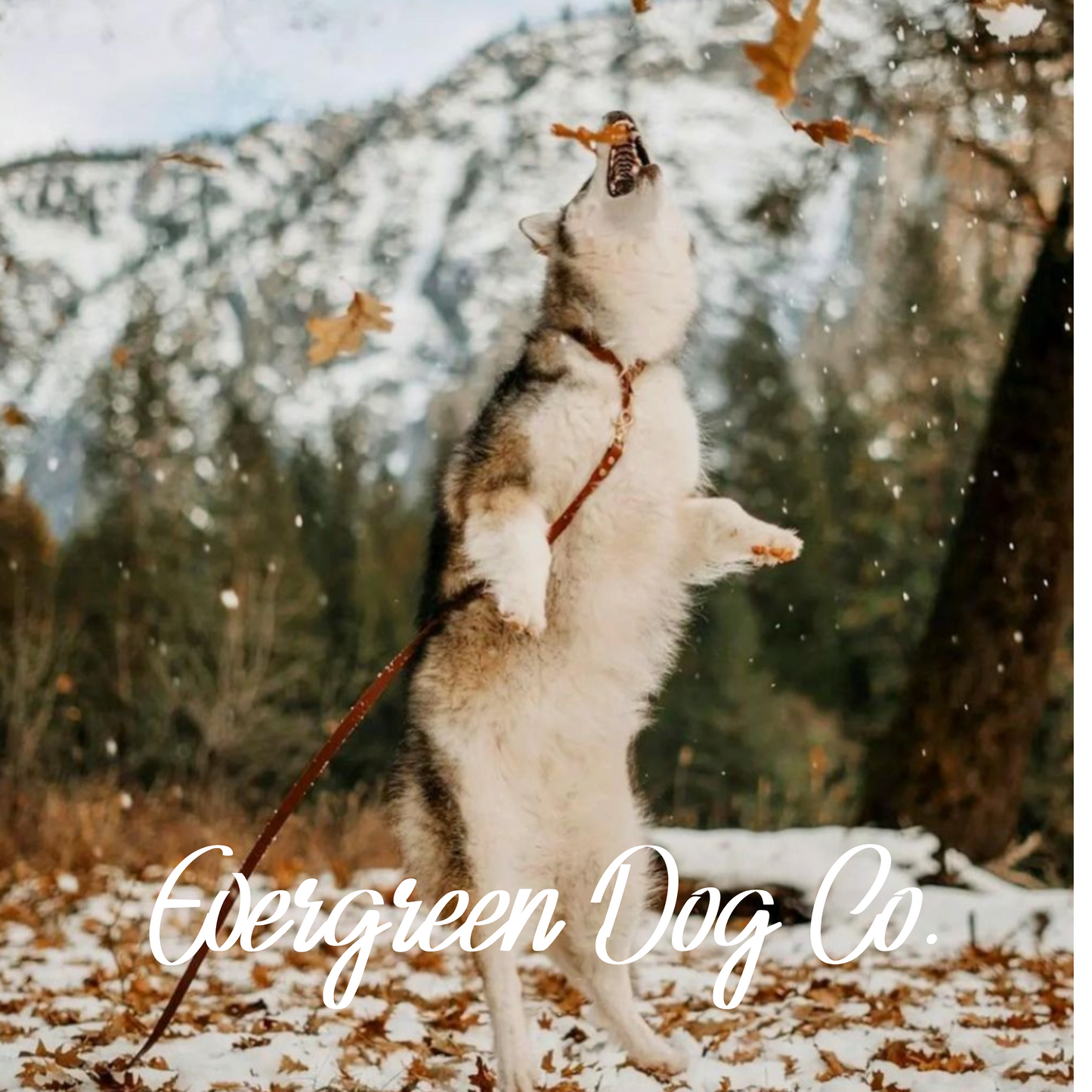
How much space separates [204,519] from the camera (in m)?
8.24

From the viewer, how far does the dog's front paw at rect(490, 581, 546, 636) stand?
2.31 metres

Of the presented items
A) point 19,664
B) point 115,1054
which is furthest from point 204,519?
point 115,1054

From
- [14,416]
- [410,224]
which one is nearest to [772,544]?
[14,416]

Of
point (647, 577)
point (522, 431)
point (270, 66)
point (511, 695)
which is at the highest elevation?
point (270, 66)

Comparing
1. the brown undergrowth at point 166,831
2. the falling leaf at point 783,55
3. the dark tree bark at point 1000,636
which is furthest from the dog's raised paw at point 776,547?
the dark tree bark at point 1000,636

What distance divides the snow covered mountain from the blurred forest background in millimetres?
125

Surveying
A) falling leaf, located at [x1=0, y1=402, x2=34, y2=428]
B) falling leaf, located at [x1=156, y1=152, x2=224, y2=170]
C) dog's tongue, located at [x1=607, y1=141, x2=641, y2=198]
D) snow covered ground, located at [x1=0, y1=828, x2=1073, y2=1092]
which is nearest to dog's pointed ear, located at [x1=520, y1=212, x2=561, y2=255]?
dog's tongue, located at [x1=607, y1=141, x2=641, y2=198]

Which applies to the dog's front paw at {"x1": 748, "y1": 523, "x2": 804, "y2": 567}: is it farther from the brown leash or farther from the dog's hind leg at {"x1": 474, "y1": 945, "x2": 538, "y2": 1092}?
the dog's hind leg at {"x1": 474, "y1": 945, "x2": 538, "y2": 1092}

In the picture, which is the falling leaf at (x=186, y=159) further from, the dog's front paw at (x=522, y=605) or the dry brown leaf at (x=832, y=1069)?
the dry brown leaf at (x=832, y=1069)

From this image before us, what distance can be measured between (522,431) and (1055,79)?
2798mm

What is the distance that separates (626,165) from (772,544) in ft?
2.50

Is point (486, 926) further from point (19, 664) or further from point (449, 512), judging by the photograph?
point (19, 664)

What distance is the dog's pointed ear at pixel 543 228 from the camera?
8.79 feet

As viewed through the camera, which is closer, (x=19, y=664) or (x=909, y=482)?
(x=19, y=664)
